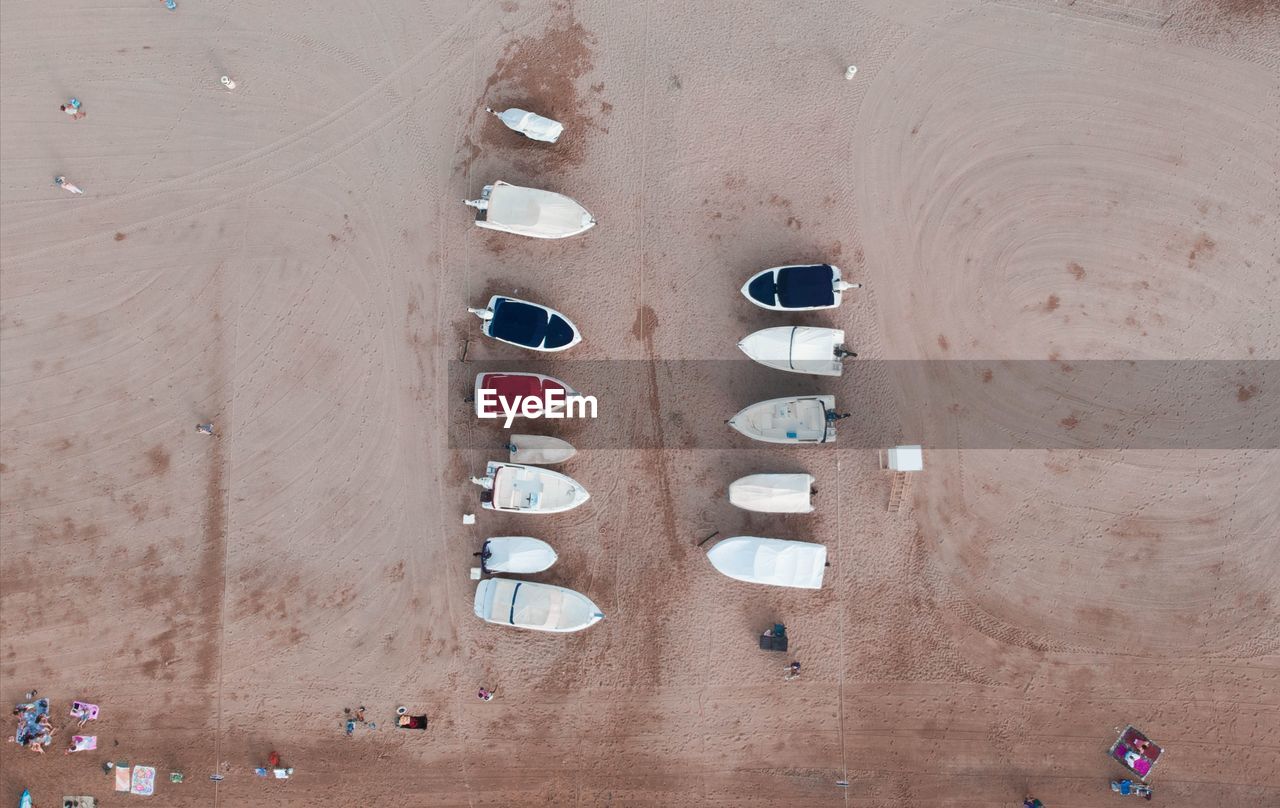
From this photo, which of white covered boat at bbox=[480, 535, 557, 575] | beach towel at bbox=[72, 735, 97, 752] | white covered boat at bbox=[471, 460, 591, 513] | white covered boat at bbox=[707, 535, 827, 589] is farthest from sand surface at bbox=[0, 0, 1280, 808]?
white covered boat at bbox=[707, 535, 827, 589]

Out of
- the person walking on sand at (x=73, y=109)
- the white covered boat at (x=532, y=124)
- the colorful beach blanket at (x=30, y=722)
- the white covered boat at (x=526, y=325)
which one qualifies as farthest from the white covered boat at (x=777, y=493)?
the person walking on sand at (x=73, y=109)

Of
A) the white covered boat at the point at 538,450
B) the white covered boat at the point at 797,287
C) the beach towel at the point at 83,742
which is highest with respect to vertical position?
the white covered boat at the point at 797,287

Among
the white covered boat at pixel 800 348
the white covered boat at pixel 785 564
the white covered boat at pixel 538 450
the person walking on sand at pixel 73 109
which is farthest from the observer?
the person walking on sand at pixel 73 109

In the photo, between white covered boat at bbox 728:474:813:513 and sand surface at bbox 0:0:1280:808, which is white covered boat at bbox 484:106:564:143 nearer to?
sand surface at bbox 0:0:1280:808

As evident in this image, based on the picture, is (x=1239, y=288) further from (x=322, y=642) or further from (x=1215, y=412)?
(x=322, y=642)

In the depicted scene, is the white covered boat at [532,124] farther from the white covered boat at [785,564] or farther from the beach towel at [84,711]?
the beach towel at [84,711]
